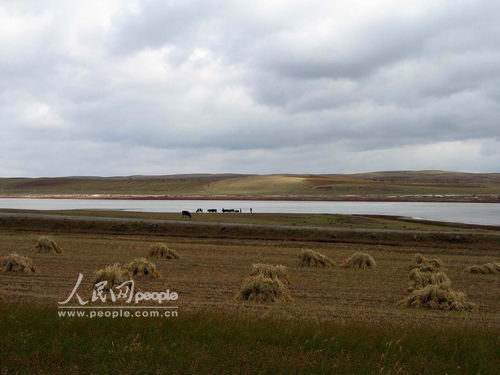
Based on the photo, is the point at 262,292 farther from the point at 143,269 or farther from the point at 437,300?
the point at 143,269

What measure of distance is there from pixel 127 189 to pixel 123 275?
181296 millimetres

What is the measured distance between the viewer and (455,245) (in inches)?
1315

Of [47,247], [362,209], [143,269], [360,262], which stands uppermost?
[47,247]

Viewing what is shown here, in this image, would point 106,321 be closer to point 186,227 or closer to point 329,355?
point 329,355

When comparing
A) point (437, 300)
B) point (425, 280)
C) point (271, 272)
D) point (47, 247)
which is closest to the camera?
point (437, 300)

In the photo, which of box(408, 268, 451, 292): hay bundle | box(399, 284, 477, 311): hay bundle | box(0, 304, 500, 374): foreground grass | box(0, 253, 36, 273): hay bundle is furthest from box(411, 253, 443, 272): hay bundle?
box(0, 253, 36, 273): hay bundle

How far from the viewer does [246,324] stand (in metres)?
9.90

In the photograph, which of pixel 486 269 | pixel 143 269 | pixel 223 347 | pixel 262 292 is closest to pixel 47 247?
pixel 143 269

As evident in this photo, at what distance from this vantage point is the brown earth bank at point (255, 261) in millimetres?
14461

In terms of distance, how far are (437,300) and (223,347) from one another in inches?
386

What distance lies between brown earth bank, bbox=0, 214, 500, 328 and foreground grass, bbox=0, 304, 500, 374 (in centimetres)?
293

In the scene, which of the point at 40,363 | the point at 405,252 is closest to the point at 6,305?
the point at 40,363

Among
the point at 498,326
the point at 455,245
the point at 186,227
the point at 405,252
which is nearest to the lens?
the point at 498,326

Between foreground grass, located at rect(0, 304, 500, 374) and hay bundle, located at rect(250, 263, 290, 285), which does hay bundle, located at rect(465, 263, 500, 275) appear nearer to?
hay bundle, located at rect(250, 263, 290, 285)
